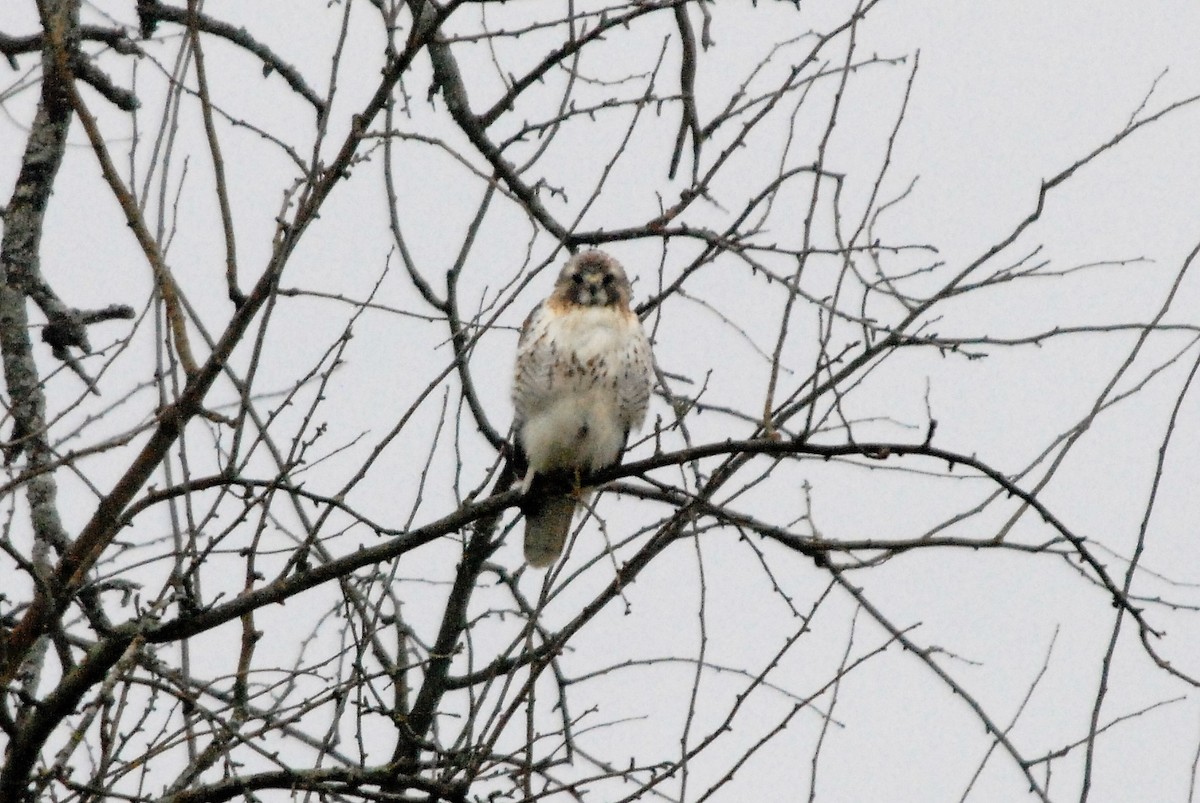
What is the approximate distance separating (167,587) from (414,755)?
871 mm

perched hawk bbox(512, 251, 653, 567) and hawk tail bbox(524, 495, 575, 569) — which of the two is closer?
perched hawk bbox(512, 251, 653, 567)

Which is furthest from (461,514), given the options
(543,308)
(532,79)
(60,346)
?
(543,308)


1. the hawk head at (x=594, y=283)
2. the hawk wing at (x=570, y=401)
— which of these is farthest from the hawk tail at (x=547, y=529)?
the hawk head at (x=594, y=283)

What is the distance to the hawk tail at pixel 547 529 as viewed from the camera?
232 inches

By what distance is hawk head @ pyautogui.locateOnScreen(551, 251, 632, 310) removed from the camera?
601cm

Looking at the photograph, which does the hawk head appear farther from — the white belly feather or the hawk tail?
the hawk tail

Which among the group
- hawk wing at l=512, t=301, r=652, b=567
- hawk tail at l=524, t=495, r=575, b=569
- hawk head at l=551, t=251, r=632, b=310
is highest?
hawk head at l=551, t=251, r=632, b=310

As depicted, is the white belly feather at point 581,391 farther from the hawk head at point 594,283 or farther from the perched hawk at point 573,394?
the hawk head at point 594,283

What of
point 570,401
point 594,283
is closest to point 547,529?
point 570,401

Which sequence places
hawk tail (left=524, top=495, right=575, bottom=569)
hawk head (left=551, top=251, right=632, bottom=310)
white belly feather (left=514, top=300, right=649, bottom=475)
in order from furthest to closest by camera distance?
hawk head (left=551, top=251, right=632, bottom=310)
hawk tail (left=524, top=495, right=575, bottom=569)
white belly feather (left=514, top=300, right=649, bottom=475)

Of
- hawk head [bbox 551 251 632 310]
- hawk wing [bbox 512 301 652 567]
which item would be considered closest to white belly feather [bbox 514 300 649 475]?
hawk wing [bbox 512 301 652 567]

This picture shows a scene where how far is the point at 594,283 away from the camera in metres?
6.05

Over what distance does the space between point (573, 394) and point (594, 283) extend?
553mm

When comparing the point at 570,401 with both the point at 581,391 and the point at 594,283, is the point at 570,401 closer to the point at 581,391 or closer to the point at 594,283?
the point at 581,391
